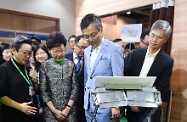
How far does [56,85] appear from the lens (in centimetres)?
152

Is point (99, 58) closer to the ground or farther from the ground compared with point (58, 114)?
farther from the ground

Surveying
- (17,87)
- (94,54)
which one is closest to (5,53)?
(17,87)

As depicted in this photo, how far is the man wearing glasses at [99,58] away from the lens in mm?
1295

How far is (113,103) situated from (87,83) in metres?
0.49

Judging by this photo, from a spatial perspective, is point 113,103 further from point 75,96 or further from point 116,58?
point 75,96

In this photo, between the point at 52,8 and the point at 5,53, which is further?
the point at 52,8

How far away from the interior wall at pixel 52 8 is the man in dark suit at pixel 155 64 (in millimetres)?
2767

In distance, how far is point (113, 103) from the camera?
99cm

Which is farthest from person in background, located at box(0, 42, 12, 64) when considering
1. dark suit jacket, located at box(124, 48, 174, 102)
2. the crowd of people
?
dark suit jacket, located at box(124, 48, 174, 102)

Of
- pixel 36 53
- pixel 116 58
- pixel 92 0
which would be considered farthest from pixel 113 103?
pixel 92 0

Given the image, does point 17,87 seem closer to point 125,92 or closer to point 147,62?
point 125,92

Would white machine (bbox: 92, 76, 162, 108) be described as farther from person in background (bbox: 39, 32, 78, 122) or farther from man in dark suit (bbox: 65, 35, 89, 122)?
man in dark suit (bbox: 65, 35, 89, 122)

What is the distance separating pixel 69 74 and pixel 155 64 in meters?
0.79

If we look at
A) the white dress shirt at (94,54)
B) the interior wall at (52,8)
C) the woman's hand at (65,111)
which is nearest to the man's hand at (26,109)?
the woman's hand at (65,111)
